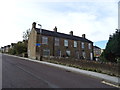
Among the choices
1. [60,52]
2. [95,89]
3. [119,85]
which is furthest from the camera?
[60,52]

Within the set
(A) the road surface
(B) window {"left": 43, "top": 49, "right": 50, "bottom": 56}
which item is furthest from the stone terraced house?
(A) the road surface

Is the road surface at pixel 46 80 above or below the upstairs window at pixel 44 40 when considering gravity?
below

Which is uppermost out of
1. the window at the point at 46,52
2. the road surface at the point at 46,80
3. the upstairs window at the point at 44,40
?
the upstairs window at the point at 44,40

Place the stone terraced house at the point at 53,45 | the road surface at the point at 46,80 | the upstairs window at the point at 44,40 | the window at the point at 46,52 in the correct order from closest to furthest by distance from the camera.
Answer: the road surface at the point at 46,80 < the stone terraced house at the point at 53,45 < the window at the point at 46,52 < the upstairs window at the point at 44,40

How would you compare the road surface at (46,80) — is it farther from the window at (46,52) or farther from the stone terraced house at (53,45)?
the window at (46,52)

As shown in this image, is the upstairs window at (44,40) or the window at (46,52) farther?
the upstairs window at (44,40)

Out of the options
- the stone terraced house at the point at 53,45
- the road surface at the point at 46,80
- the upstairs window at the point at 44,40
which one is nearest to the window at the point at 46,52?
the stone terraced house at the point at 53,45

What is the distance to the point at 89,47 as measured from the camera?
50.0m

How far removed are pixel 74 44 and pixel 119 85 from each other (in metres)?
35.1

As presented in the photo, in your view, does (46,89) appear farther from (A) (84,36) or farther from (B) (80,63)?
(A) (84,36)

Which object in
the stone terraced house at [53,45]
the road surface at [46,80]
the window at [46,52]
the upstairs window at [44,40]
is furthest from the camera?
the upstairs window at [44,40]

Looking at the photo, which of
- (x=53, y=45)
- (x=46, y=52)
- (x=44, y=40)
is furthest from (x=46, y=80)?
(x=53, y=45)

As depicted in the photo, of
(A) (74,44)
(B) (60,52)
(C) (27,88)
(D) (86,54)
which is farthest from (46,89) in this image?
(D) (86,54)

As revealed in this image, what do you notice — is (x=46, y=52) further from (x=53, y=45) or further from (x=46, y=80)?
(x=46, y=80)
